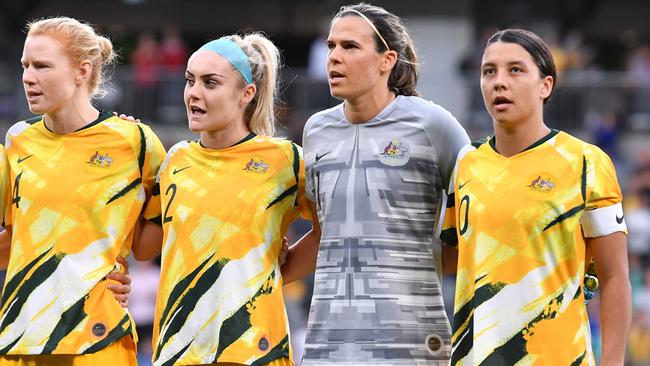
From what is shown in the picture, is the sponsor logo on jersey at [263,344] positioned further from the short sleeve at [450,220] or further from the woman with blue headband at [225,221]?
the short sleeve at [450,220]

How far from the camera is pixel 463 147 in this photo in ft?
19.5

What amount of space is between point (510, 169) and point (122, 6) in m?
20.5

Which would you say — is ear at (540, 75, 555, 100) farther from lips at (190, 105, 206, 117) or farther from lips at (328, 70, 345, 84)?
lips at (190, 105, 206, 117)

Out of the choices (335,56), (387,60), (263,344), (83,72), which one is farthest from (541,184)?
(83,72)

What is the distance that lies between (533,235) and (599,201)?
27 cm

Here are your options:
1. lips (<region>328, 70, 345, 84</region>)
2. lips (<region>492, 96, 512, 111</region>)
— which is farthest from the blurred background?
lips (<region>492, 96, 512, 111</region>)

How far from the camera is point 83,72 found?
20.8ft

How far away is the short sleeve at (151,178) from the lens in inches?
253

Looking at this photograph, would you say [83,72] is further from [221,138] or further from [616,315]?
[616,315]

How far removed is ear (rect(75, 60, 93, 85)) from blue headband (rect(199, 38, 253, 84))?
487mm

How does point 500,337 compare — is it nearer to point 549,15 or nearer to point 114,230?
point 114,230

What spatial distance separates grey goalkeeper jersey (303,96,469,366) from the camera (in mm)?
5891

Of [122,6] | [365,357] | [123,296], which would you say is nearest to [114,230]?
[123,296]

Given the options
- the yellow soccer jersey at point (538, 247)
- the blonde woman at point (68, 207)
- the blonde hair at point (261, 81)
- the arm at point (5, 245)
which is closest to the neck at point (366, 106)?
the blonde hair at point (261, 81)
